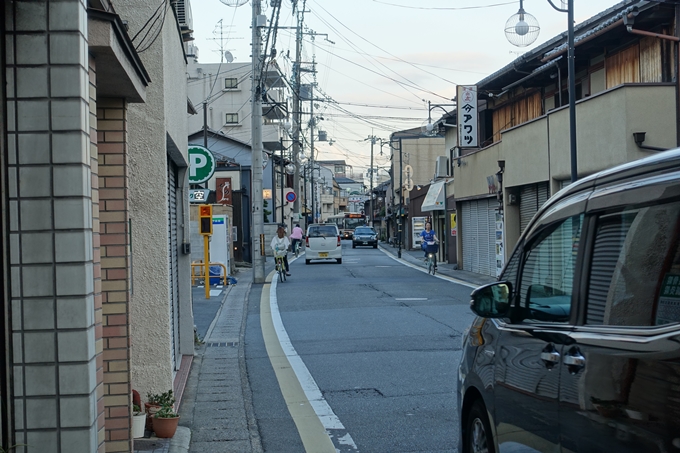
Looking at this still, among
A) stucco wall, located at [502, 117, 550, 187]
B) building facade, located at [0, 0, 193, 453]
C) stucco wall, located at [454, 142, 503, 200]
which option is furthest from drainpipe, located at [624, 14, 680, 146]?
building facade, located at [0, 0, 193, 453]

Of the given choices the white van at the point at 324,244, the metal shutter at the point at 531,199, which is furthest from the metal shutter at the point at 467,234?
the white van at the point at 324,244

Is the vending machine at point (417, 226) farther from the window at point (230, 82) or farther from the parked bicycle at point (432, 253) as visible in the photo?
the parked bicycle at point (432, 253)

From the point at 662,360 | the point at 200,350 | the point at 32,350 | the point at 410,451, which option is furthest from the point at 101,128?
the point at 200,350

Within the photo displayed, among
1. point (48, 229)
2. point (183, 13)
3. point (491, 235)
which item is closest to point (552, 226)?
point (48, 229)

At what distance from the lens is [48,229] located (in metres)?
3.69

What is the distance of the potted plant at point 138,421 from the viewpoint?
616cm

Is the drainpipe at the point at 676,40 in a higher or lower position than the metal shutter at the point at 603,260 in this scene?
higher

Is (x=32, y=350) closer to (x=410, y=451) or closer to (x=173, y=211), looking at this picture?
(x=410, y=451)

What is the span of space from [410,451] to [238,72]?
5936cm

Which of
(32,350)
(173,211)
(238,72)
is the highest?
(238,72)

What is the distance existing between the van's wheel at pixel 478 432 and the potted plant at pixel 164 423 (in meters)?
2.58

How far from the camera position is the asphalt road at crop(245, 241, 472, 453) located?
669 cm

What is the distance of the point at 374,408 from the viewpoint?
7.54 m

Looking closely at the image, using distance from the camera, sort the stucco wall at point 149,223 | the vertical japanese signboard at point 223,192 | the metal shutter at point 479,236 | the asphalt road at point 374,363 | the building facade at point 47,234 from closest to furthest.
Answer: the building facade at point 47,234 < the asphalt road at point 374,363 < the stucco wall at point 149,223 < the metal shutter at point 479,236 < the vertical japanese signboard at point 223,192
